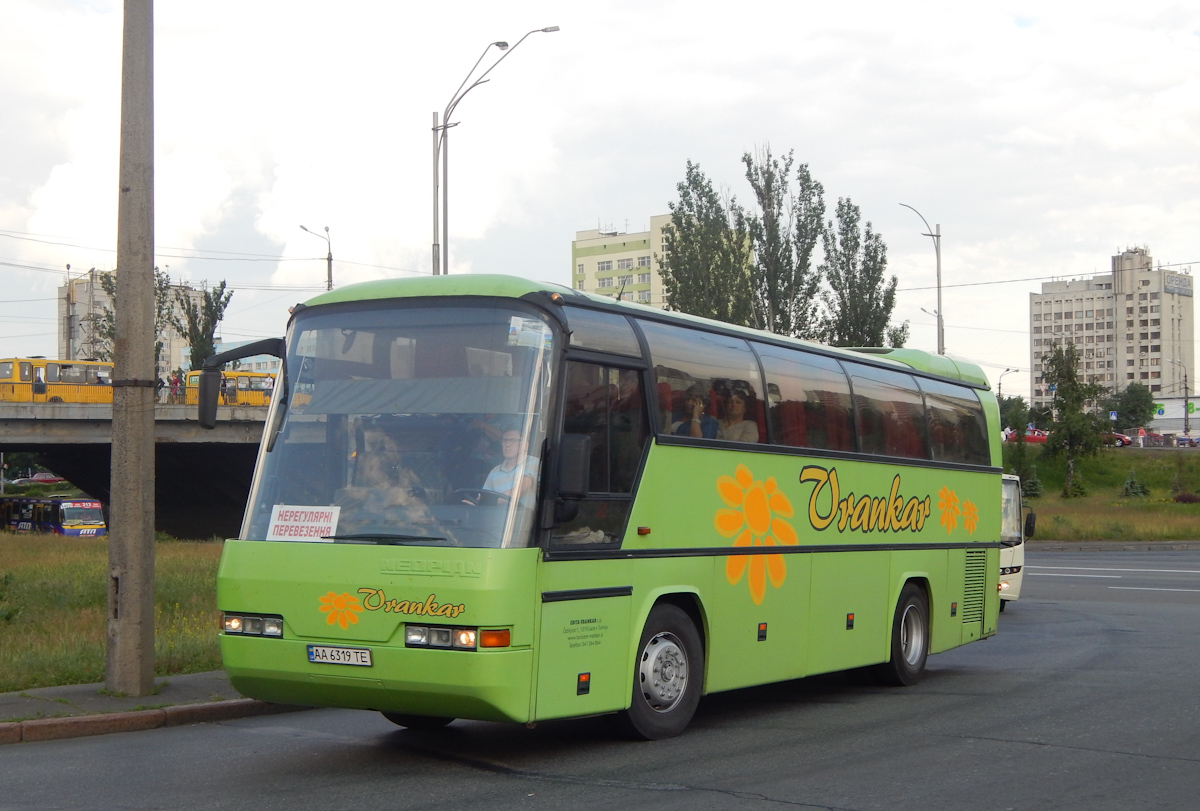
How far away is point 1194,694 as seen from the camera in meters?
11.1

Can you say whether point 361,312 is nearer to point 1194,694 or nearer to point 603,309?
point 603,309

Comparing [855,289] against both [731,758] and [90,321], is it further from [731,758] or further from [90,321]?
[90,321]

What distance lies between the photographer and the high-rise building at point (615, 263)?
500 ft

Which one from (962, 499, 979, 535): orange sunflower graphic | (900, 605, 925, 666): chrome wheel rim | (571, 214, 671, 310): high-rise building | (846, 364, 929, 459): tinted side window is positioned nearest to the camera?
(846, 364, 929, 459): tinted side window

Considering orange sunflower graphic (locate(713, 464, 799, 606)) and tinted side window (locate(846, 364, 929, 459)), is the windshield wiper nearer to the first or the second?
orange sunflower graphic (locate(713, 464, 799, 606))

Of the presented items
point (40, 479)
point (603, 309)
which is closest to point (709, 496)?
point (603, 309)

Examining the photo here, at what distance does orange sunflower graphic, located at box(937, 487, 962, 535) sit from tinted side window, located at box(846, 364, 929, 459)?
1.90 ft

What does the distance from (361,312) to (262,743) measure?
9.96 feet

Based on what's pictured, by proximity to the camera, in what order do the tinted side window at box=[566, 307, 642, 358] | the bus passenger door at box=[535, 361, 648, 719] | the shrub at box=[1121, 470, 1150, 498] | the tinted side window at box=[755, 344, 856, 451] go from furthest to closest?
the shrub at box=[1121, 470, 1150, 498] → the tinted side window at box=[755, 344, 856, 451] → the tinted side window at box=[566, 307, 642, 358] → the bus passenger door at box=[535, 361, 648, 719]

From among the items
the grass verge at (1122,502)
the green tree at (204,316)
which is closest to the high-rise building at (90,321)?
the green tree at (204,316)

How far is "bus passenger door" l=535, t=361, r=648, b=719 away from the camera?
7.82 metres

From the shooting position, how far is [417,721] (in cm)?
934

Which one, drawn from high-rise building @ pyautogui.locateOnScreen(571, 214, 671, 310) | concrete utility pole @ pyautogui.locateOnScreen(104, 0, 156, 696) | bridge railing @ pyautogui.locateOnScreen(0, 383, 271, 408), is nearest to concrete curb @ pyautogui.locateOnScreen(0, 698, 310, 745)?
concrete utility pole @ pyautogui.locateOnScreen(104, 0, 156, 696)

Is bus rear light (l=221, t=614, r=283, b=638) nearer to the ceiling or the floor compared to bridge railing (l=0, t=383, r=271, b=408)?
nearer to the floor
